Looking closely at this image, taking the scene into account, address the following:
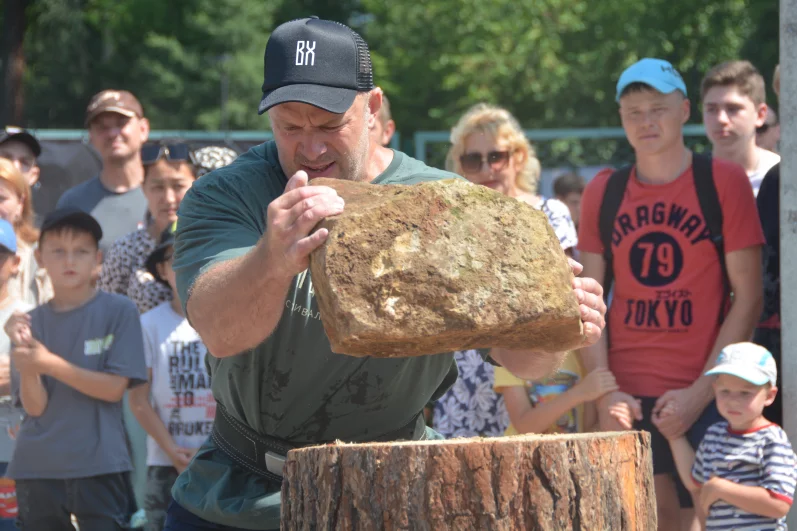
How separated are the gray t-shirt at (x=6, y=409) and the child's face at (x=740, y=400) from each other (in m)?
3.47

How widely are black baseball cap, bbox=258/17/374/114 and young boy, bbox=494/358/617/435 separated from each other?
2191 mm

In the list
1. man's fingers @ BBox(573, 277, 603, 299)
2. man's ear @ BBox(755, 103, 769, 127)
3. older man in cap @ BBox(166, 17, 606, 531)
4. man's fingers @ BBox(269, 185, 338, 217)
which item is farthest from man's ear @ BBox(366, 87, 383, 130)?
man's ear @ BBox(755, 103, 769, 127)

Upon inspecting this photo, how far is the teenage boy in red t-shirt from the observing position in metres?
4.71

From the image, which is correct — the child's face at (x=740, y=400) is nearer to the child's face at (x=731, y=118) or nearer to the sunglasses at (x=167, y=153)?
the child's face at (x=731, y=118)

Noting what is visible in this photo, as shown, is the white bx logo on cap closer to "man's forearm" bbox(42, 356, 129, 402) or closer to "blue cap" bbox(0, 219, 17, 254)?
"man's forearm" bbox(42, 356, 129, 402)

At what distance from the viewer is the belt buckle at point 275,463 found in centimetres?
310

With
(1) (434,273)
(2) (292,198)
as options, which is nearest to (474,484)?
(1) (434,273)

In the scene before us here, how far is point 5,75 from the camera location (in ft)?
63.3

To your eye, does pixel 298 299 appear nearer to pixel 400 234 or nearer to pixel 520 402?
pixel 400 234

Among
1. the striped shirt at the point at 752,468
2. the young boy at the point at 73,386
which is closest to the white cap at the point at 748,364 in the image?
the striped shirt at the point at 752,468

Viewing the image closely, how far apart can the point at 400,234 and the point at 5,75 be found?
60.6 feet

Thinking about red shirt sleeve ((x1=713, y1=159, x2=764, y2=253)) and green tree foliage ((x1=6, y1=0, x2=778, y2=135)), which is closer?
red shirt sleeve ((x1=713, y1=159, x2=764, y2=253))

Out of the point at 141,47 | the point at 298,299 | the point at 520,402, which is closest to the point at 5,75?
the point at 141,47

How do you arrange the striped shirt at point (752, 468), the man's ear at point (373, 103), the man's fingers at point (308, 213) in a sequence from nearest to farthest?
the man's fingers at point (308, 213), the man's ear at point (373, 103), the striped shirt at point (752, 468)
